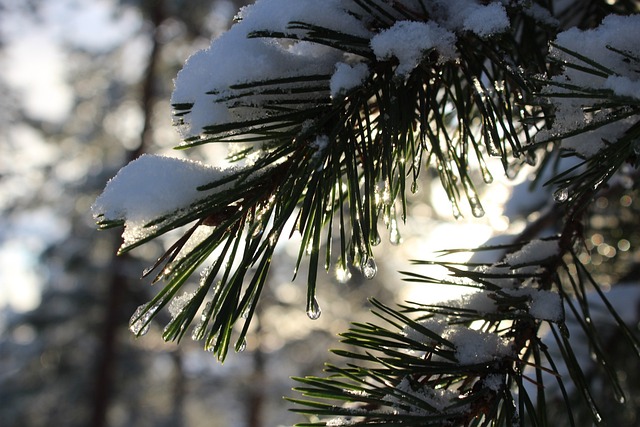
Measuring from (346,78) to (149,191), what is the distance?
11.8 inches

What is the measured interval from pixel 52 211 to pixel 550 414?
38.5 feet

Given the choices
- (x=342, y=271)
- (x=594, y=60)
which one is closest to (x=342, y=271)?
(x=342, y=271)

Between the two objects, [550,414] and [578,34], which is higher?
[578,34]

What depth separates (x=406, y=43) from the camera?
751 mm

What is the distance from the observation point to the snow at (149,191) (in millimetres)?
688

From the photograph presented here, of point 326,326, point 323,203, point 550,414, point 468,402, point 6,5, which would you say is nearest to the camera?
point 468,402

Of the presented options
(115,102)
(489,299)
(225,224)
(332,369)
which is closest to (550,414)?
(489,299)

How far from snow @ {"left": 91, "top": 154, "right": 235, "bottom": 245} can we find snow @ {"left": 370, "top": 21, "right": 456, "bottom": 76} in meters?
0.27

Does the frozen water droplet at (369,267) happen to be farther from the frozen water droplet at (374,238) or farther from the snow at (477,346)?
the snow at (477,346)

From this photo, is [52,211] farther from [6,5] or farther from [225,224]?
[225,224]

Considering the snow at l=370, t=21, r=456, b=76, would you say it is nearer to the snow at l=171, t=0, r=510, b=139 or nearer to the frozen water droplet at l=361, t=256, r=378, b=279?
the snow at l=171, t=0, r=510, b=139

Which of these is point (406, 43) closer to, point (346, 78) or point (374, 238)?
point (346, 78)

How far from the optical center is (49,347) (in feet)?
40.3

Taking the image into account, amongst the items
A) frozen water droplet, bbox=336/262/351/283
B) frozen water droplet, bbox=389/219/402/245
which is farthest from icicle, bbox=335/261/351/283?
frozen water droplet, bbox=389/219/402/245
